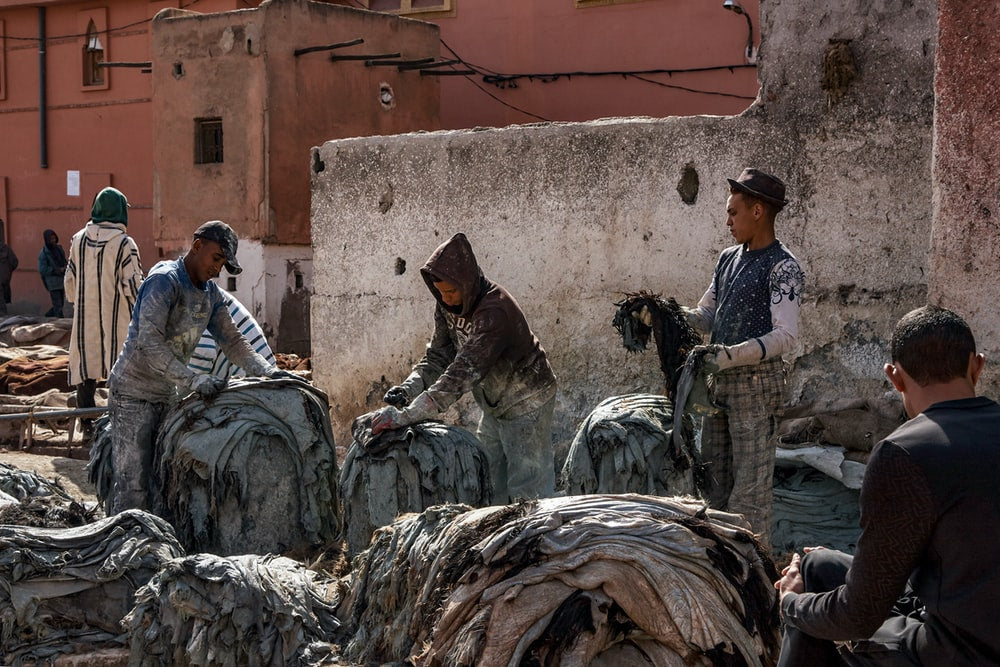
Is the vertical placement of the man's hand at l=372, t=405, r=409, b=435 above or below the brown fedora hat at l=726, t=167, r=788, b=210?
below

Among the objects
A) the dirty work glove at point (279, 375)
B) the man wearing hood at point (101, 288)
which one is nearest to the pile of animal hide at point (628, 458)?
the dirty work glove at point (279, 375)

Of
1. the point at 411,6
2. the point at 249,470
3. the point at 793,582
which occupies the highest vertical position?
the point at 411,6

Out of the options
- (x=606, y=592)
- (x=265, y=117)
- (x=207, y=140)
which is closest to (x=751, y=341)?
(x=606, y=592)

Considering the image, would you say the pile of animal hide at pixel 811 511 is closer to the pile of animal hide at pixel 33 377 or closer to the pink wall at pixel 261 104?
the pile of animal hide at pixel 33 377

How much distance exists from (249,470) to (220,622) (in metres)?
1.49

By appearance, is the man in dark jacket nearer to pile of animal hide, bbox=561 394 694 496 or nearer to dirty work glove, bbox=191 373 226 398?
pile of animal hide, bbox=561 394 694 496

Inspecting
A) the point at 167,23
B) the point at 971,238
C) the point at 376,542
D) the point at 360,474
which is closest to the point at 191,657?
the point at 376,542

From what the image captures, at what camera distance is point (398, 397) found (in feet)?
18.4

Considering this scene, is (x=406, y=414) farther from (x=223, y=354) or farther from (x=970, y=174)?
(x=970, y=174)

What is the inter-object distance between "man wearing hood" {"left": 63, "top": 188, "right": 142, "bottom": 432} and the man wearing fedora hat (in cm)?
542

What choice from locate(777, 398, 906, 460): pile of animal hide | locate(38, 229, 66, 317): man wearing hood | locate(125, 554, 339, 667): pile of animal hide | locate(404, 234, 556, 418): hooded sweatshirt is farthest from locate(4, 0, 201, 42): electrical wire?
locate(125, 554, 339, 667): pile of animal hide

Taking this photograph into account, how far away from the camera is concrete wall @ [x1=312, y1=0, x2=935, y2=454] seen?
7094 mm

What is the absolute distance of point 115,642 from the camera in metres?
4.97

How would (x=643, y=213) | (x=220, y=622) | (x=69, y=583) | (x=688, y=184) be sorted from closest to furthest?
1. (x=220, y=622)
2. (x=69, y=583)
3. (x=688, y=184)
4. (x=643, y=213)
